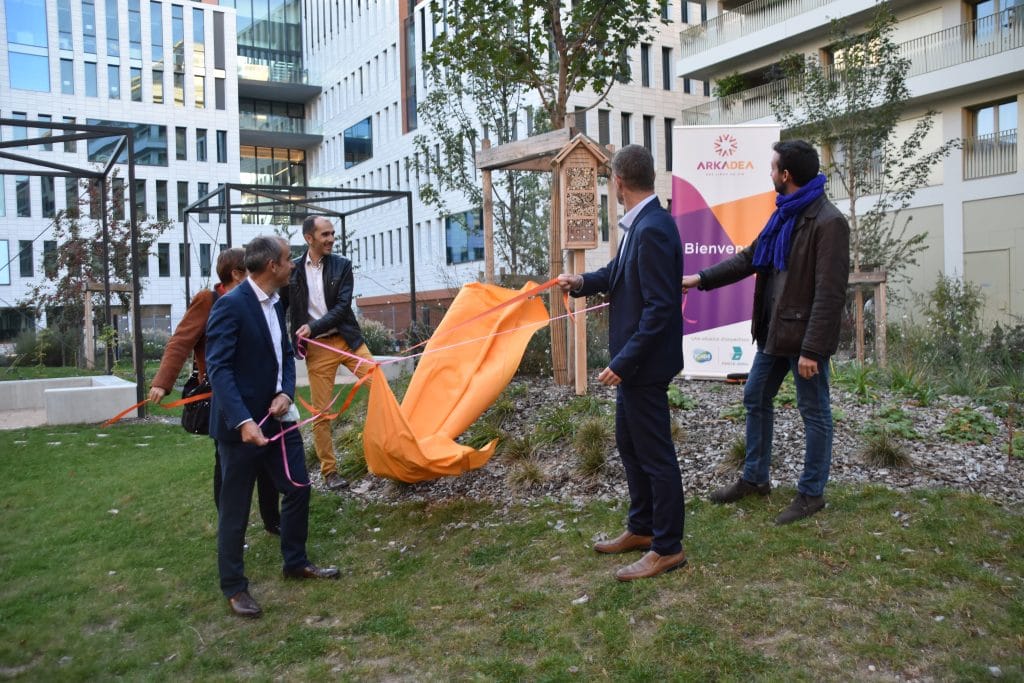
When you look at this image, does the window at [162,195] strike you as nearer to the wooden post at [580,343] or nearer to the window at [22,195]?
the window at [22,195]

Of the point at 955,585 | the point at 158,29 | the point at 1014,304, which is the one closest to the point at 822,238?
the point at 955,585

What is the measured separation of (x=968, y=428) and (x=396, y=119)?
162 ft

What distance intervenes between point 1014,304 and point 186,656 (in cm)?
2595

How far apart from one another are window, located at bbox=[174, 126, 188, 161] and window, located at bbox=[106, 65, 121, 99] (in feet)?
13.2

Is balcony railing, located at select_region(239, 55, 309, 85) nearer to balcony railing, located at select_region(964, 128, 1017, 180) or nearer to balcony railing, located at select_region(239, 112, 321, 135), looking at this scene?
balcony railing, located at select_region(239, 112, 321, 135)

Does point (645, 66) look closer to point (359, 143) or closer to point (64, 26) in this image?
point (359, 143)

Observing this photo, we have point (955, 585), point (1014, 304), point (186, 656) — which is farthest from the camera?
point (1014, 304)

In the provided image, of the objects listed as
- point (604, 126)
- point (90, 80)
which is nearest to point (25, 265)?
point (90, 80)

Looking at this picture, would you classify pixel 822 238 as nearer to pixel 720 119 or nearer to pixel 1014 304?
pixel 1014 304

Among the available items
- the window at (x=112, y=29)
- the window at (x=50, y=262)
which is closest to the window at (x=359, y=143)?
the window at (x=112, y=29)

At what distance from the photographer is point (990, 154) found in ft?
83.9

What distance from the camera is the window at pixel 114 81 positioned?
56.8 meters

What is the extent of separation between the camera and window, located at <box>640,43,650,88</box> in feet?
142

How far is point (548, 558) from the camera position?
4914mm
